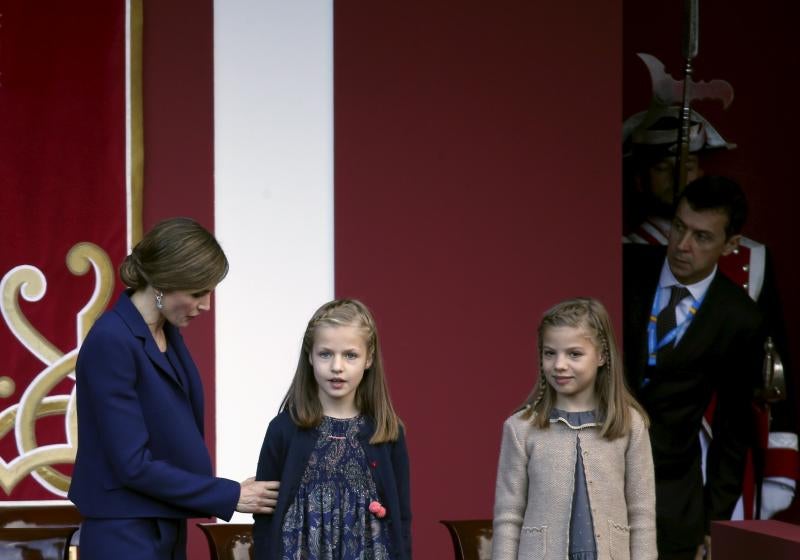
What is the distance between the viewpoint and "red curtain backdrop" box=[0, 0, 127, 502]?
180 inches

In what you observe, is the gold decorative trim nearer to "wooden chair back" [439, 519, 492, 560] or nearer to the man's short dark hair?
"wooden chair back" [439, 519, 492, 560]

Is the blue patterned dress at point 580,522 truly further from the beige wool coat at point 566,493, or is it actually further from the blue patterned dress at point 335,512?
the blue patterned dress at point 335,512

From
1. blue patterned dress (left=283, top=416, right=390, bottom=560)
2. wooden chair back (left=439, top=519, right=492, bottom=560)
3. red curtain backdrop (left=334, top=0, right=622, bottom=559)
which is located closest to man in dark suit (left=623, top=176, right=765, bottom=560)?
red curtain backdrop (left=334, top=0, right=622, bottom=559)

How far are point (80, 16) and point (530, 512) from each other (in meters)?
2.39

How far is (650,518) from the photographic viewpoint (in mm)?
3516

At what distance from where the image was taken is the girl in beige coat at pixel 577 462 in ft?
11.4

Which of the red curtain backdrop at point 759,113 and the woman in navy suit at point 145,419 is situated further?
the red curtain backdrop at point 759,113

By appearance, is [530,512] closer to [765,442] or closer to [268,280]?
[268,280]

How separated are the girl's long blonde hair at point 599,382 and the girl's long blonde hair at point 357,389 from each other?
0.43 meters

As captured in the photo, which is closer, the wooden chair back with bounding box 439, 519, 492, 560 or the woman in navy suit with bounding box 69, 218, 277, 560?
the woman in navy suit with bounding box 69, 218, 277, 560

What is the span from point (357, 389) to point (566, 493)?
0.61 meters

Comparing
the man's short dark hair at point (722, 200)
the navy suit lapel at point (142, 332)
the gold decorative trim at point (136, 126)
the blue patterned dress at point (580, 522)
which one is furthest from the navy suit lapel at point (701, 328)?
the navy suit lapel at point (142, 332)

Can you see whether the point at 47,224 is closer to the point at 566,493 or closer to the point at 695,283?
the point at 566,493

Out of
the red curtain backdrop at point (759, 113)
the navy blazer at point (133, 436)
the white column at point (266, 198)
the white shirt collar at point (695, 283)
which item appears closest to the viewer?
the navy blazer at point (133, 436)
